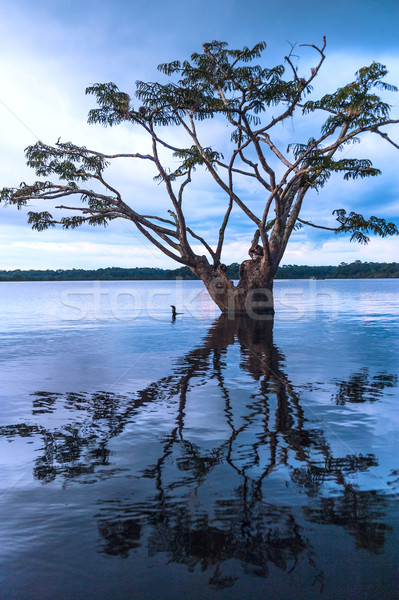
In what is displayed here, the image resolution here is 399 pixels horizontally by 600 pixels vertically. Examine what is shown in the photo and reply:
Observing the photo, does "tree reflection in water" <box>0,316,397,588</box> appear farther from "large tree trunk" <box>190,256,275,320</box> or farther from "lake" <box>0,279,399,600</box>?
"large tree trunk" <box>190,256,275,320</box>

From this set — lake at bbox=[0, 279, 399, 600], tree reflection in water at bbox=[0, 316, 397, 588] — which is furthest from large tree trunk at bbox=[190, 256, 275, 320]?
tree reflection in water at bbox=[0, 316, 397, 588]

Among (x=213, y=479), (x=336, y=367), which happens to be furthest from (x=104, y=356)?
(x=213, y=479)

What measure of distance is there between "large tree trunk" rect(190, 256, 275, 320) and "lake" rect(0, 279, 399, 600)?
19.6m

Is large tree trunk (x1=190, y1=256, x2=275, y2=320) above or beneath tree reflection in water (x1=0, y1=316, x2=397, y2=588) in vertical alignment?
above

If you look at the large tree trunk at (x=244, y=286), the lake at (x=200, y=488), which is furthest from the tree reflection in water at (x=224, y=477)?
the large tree trunk at (x=244, y=286)

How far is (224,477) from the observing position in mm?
6066

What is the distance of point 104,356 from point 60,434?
34.8ft

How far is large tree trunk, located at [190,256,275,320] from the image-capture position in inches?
1287

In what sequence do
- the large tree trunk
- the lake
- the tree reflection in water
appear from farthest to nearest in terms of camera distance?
the large tree trunk
the tree reflection in water
the lake

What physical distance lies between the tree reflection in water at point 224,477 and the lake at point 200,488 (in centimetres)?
2

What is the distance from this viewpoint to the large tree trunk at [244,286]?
107 ft

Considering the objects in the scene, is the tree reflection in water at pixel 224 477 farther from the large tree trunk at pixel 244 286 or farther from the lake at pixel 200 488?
the large tree trunk at pixel 244 286

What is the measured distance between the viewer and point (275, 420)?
29.0 feet

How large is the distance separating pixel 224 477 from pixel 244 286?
2789 centimetres
